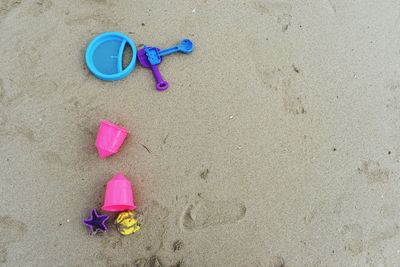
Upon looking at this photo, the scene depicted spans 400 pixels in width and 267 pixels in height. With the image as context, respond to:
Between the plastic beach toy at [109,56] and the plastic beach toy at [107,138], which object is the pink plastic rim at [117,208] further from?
the plastic beach toy at [109,56]

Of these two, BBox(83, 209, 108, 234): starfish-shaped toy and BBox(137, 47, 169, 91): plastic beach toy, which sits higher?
BBox(137, 47, 169, 91): plastic beach toy

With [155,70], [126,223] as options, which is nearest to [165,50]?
[155,70]

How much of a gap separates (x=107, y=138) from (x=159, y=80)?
0.43 meters

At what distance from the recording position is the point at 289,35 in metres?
2.26

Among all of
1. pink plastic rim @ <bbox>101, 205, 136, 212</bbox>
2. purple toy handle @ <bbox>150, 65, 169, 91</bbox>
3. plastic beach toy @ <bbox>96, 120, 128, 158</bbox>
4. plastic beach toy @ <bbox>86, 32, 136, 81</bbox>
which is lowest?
pink plastic rim @ <bbox>101, 205, 136, 212</bbox>

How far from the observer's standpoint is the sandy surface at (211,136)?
1844 mm

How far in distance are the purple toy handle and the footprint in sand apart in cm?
64

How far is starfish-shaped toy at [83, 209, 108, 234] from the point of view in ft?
5.82

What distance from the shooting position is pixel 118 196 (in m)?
1.78

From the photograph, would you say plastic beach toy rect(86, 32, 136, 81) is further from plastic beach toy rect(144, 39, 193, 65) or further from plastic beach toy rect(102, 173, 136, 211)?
plastic beach toy rect(102, 173, 136, 211)

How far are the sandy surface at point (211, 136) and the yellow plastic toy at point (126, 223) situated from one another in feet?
0.18

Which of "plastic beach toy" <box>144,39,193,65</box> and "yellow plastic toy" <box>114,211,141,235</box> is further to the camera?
"plastic beach toy" <box>144,39,193,65</box>

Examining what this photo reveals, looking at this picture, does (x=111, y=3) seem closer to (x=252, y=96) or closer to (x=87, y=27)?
(x=87, y=27)

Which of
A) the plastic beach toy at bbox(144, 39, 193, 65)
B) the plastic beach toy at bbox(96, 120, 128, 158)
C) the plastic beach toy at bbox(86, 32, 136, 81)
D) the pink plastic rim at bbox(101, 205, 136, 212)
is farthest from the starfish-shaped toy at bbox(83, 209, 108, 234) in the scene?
the plastic beach toy at bbox(144, 39, 193, 65)
